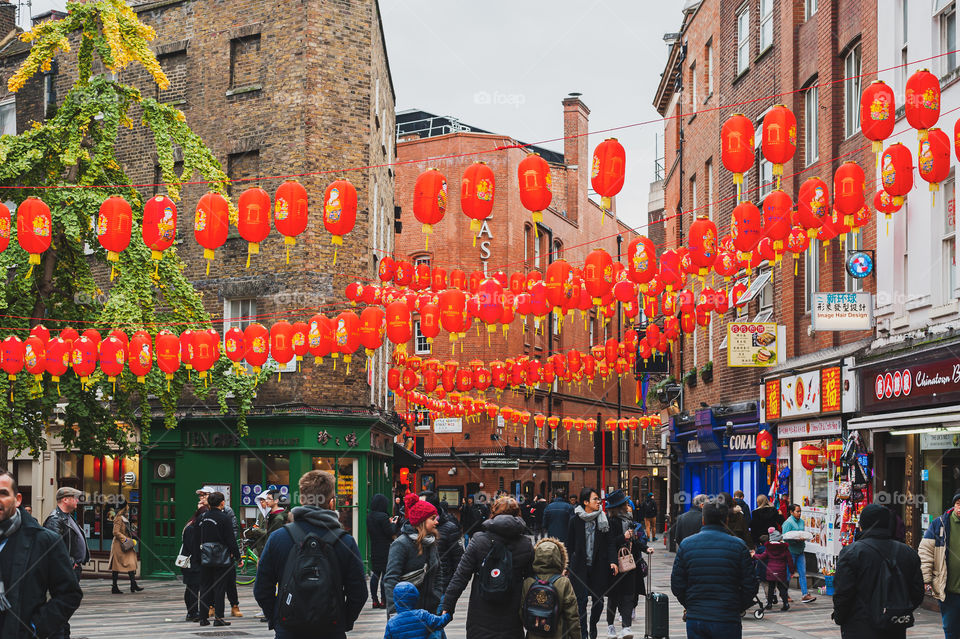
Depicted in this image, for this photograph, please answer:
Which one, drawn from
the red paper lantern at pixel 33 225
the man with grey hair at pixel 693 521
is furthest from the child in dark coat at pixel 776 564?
the red paper lantern at pixel 33 225

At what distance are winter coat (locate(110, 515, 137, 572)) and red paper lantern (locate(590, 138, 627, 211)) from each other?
1295cm

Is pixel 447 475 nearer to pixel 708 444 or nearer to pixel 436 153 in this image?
pixel 436 153

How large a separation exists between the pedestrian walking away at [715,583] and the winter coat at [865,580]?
68cm

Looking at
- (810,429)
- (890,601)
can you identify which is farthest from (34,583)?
(810,429)

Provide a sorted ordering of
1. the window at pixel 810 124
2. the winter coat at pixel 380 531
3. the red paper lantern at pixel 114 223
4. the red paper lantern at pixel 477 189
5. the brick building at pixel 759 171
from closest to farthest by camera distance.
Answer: the red paper lantern at pixel 477 189 → the red paper lantern at pixel 114 223 → the winter coat at pixel 380 531 → the brick building at pixel 759 171 → the window at pixel 810 124

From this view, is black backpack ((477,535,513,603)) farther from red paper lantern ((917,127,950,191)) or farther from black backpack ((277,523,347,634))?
red paper lantern ((917,127,950,191))

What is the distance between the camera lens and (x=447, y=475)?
2005 inches

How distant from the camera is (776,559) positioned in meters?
17.3

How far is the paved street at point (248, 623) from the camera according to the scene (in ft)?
48.3

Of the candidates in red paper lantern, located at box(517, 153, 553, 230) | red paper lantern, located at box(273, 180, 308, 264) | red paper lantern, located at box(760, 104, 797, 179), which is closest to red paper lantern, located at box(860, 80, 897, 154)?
red paper lantern, located at box(760, 104, 797, 179)

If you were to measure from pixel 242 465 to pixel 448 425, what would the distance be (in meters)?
24.1

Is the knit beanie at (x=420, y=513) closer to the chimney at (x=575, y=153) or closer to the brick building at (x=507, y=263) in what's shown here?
the brick building at (x=507, y=263)

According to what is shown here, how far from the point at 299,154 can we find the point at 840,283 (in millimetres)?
12706

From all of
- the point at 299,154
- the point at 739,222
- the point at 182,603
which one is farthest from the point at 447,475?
the point at 739,222
